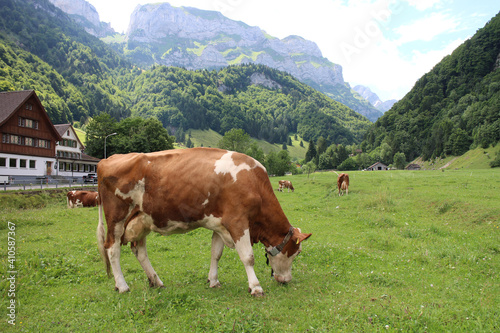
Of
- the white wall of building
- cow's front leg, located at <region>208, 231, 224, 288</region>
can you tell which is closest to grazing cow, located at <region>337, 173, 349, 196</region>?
cow's front leg, located at <region>208, 231, 224, 288</region>

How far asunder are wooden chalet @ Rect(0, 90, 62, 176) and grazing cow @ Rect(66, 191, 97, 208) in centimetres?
2800

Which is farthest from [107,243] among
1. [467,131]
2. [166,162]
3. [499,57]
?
[499,57]

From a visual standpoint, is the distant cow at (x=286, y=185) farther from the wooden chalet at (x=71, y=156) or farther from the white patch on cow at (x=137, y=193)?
the wooden chalet at (x=71, y=156)

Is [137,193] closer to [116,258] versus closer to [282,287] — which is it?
[116,258]

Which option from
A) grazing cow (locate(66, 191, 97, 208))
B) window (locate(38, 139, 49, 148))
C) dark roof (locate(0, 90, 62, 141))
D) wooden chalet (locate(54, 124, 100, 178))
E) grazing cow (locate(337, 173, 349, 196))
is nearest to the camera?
grazing cow (locate(66, 191, 97, 208))

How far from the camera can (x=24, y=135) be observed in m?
48.1

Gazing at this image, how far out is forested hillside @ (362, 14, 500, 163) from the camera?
404 feet

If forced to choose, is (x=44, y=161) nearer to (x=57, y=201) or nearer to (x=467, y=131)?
(x=57, y=201)

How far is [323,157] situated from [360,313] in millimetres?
150550

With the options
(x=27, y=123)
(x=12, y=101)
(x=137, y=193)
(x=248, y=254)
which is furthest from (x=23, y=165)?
(x=248, y=254)

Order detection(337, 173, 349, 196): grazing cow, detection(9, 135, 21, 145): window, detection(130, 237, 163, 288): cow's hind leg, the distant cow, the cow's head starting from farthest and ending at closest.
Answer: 1. detection(9, 135, 21, 145): window
2. the distant cow
3. detection(337, 173, 349, 196): grazing cow
4. the cow's head
5. detection(130, 237, 163, 288): cow's hind leg

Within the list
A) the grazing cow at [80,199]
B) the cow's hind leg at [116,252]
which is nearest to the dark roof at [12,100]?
the grazing cow at [80,199]

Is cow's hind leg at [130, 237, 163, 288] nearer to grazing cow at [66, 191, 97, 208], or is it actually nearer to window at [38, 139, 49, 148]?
grazing cow at [66, 191, 97, 208]

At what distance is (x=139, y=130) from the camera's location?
76.9 m
